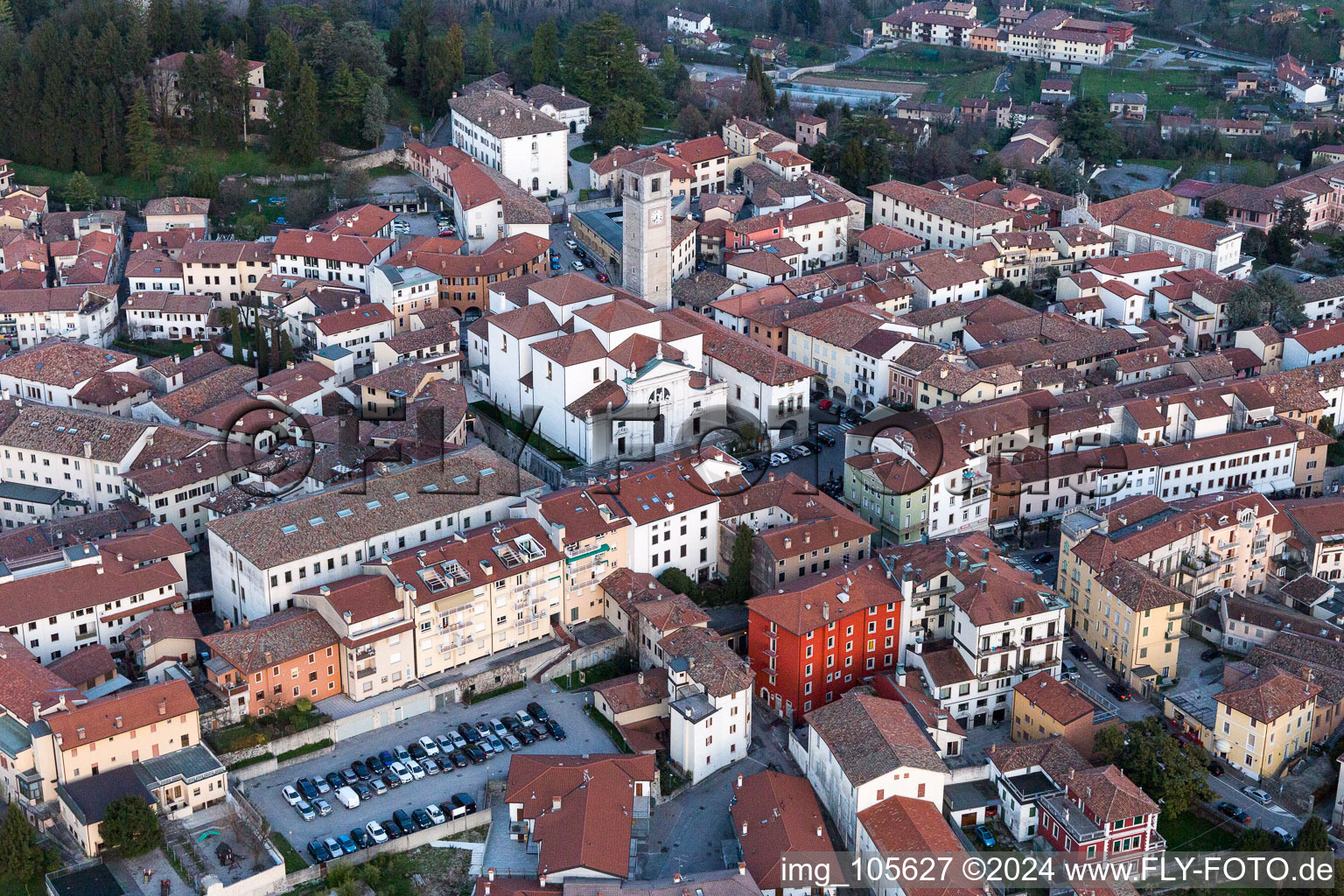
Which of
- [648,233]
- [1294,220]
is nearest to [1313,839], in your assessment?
[648,233]

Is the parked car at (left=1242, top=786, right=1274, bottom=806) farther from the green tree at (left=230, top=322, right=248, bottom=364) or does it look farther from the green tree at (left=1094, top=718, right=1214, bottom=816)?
the green tree at (left=230, top=322, right=248, bottom=364)

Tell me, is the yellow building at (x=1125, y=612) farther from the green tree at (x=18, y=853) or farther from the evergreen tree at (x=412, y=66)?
the evergreen tree at (x=412, y=66)

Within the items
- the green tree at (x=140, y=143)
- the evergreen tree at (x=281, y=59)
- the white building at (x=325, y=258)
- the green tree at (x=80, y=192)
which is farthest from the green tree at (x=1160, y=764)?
the green tree at (x=140, y=143)

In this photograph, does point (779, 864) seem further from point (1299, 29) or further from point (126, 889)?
point (1299, 29)

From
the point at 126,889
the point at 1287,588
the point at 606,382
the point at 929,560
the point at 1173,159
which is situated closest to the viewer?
the point at 126,889

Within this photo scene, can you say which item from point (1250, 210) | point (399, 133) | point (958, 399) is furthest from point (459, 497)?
point (1250, 210)

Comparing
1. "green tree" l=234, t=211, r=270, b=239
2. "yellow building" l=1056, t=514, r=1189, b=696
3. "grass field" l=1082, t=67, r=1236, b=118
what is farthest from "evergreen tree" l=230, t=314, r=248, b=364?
"grass field" l=1082, t=67, r=1236, b=118

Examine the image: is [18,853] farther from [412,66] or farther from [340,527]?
[412,66]
